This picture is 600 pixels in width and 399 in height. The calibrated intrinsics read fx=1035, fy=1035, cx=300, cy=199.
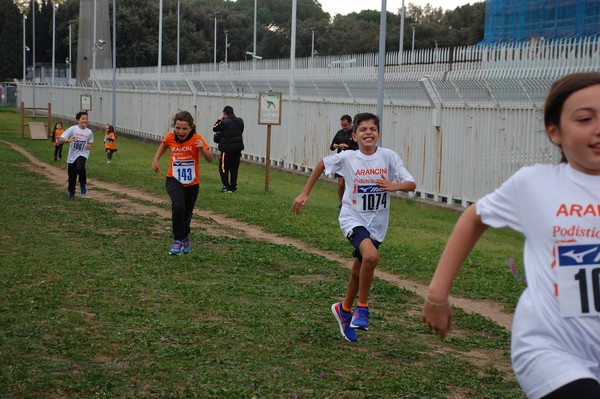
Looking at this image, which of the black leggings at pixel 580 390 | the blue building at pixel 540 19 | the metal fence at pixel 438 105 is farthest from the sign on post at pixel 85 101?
the black leggings at pixel 580 390

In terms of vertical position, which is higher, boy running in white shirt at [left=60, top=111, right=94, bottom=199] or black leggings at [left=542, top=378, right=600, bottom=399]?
black leggings at [left=542, top=378, right=600, bottom=399]

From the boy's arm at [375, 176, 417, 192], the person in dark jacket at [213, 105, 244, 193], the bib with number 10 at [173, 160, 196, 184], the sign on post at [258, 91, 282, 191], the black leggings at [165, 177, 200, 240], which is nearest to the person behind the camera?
the boy's arm at [375, 176, 417, 192]

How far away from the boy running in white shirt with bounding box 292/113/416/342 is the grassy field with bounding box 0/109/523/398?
0.25 m

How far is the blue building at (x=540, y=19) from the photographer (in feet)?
149

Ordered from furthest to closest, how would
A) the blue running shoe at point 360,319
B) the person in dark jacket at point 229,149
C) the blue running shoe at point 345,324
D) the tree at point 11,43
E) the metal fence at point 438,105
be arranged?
the tree at point 11,43
the person in dark jacket at point 229,149
the metal fence at point 438,105
the blue running shoe at point 360,319
the blue running shoe at point 345,324

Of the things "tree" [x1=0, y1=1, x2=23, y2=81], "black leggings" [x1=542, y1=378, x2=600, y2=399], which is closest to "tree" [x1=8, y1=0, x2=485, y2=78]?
"tree" [x1=0, y1=1, x2=23, y2=81]

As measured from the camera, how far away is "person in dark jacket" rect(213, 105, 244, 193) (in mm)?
22500

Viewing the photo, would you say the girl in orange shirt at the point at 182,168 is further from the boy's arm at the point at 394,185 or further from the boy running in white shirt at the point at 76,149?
the boy running in white shirt at the point at 76,149

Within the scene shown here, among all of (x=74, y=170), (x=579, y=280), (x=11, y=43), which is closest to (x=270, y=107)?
(x=74, y=170)

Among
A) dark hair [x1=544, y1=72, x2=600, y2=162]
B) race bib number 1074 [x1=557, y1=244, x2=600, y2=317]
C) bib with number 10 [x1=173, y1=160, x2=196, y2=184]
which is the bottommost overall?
bib with number 10 [x1=173, y1=160, x2=196, y2=184]

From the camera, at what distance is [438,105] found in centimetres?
2134

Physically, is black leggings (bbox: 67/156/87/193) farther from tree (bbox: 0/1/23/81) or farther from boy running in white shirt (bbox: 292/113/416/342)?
tree (bbox: 0/1/23/81)

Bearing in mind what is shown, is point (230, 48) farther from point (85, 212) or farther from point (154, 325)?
point (154, 325)

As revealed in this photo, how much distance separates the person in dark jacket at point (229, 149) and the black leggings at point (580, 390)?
19309mm
